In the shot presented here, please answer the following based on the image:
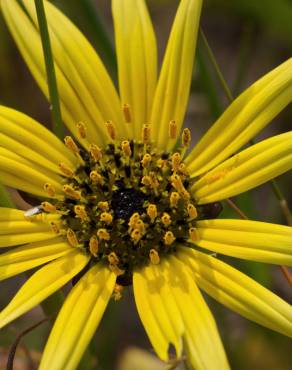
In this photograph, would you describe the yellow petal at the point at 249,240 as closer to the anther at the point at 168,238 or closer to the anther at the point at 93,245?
the anther at the point at 168,238

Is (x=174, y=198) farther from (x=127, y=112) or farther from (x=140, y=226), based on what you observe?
(x=127, y=112)

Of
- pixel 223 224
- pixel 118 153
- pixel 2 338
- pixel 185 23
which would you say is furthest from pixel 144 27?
pixel 2 338

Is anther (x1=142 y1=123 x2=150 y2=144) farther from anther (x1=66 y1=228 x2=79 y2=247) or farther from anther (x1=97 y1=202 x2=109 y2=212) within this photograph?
anther (x1=66 y1=228 x2=79 y2=247)

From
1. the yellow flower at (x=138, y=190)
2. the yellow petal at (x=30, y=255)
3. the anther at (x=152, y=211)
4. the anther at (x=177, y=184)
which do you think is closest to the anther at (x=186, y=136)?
the yellow flower at (x=138, y=190)

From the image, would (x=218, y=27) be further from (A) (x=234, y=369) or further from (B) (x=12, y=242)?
(B) (x=12, y=242)

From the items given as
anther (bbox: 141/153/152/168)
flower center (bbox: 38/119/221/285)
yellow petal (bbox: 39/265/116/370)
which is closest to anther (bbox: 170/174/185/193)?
flower center (bbox: 38/119/221/285)

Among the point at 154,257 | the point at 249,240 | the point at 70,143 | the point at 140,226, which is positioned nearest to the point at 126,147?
the point at 70,143
